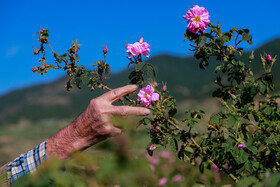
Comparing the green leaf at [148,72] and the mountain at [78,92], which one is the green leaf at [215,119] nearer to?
the green leaf at [148,72]

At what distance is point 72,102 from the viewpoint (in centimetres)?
4012

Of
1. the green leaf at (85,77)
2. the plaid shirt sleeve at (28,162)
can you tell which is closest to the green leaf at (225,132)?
the green leaf at (85,77)

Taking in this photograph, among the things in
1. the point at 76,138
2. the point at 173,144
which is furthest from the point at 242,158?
the point at 76,138

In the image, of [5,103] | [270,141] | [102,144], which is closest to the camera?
[102,144]

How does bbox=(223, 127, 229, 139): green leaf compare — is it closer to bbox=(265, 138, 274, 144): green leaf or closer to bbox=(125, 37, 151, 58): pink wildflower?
bbox=(265, 138, 274, 144): green leaf

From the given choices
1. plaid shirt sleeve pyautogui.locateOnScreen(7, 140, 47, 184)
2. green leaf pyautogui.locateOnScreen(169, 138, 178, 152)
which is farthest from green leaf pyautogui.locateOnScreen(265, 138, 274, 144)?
plaid shirt sleeve pyautogui.locateOnScreen(7, 140, 47, 184)

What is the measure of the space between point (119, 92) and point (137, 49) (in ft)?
0.89

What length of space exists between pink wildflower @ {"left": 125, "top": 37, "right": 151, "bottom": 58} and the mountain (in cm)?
2930

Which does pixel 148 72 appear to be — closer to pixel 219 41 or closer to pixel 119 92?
pixel 119 92

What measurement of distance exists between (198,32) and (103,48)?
58 cm

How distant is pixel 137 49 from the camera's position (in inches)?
75.5

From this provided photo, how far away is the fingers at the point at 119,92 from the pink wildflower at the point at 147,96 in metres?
0.06

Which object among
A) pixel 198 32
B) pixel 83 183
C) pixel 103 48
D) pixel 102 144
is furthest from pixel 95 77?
pixel 102 144

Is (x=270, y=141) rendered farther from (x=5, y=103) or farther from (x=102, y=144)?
(x=5, y=103)
